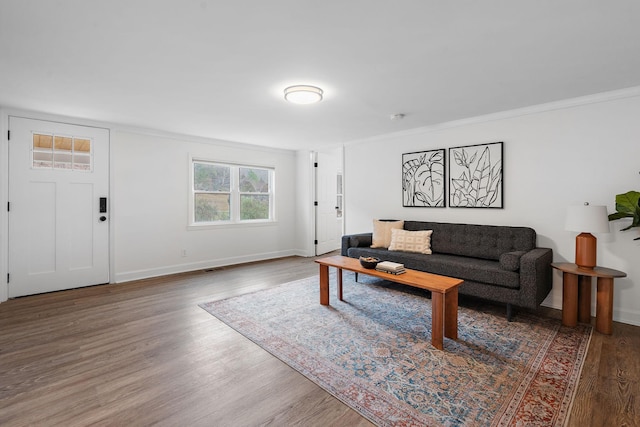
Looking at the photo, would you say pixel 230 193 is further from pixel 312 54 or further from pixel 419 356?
pixel 419 356

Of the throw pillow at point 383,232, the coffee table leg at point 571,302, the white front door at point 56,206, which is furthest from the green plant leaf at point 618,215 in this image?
the white front door at point 56,206

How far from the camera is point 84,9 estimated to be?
5.64 ft

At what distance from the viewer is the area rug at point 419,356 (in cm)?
173

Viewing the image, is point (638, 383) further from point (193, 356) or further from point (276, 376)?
point (193, 356)

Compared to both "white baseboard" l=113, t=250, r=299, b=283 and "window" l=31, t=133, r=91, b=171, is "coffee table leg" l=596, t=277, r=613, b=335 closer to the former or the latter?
"white baseboard" l=113, t=250, r=299, b=283

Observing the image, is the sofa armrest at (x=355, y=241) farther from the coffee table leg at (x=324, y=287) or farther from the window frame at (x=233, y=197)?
the window frame at (x=233, y=197)

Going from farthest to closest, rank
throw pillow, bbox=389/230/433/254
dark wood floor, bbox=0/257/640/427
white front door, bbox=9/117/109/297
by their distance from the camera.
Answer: throw pillow, bbox=389/230/433/254 < white front door, bbox=9/117/109/297 < dark wood floor, bbox=0/257/640/427

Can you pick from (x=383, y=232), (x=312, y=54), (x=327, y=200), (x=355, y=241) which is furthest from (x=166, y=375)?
(x=327, y=200)

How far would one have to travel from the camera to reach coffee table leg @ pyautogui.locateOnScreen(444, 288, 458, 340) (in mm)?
2559

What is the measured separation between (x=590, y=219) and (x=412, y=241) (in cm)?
182

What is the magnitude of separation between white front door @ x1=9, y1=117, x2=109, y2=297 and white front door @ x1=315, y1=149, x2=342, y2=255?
12.0 ft

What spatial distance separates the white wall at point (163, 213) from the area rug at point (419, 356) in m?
1.91

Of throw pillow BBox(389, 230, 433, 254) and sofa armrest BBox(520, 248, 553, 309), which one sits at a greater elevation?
throw pillow BBox(389, 230, 433, 254)

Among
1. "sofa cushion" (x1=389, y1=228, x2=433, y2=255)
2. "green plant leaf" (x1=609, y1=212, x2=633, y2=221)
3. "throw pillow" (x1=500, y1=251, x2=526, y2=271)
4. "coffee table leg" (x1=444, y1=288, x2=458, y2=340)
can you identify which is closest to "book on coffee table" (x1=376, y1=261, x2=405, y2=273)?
"coffee table leg" (x1=444, y1=288, x2=458, y2=340)
